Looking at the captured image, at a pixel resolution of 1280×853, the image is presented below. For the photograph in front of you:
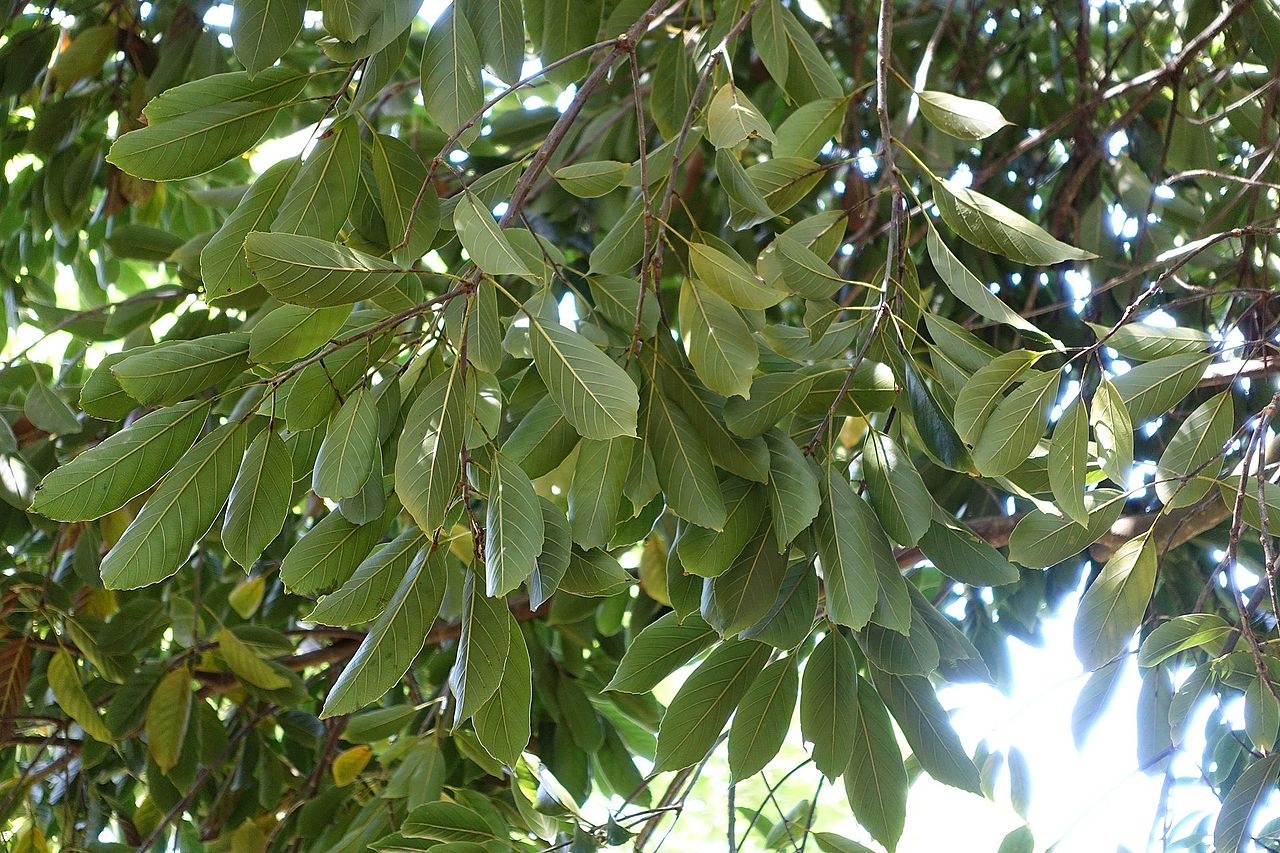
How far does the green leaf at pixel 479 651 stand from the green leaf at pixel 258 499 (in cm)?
13

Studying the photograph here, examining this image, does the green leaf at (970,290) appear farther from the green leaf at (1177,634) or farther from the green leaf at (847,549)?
the green leaf at (1177,634)

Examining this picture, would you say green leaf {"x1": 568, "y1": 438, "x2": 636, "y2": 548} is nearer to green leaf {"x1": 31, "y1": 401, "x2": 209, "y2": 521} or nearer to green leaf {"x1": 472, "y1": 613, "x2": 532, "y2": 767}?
green leaf {"x1": 472, "y1": 613, "x2": 532, "y2": 767}

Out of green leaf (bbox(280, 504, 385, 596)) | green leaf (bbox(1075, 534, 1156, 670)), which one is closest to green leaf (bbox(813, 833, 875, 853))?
green leaf (bbox(1075, 534, 1156, 670))

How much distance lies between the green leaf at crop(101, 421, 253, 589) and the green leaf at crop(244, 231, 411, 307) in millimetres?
123

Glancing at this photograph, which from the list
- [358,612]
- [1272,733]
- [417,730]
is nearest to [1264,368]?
[1272,733]

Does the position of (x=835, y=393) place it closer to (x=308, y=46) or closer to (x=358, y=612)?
(x=358, y=612)

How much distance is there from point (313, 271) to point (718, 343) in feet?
0.82

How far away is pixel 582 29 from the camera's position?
95 centimetres

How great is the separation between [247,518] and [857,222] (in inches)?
52.9

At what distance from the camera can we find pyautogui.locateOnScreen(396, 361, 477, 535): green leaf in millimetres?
595

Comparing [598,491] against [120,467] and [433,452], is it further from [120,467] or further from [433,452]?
[120,467]

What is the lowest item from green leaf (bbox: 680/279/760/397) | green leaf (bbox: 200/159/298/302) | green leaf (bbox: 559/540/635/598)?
green leaf (bbox: 559/540/635/598)

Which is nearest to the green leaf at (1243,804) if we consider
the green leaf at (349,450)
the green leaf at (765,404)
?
the green leaf at (765,404)

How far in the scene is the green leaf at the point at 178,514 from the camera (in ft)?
1.98
